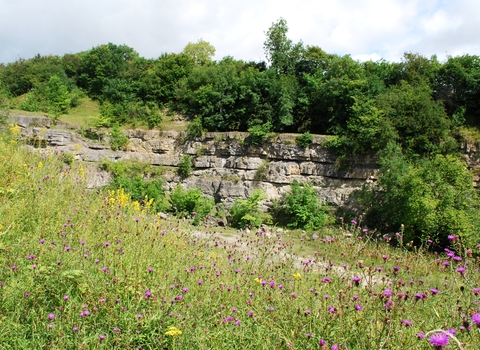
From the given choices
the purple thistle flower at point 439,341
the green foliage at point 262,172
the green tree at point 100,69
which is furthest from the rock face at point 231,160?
the purple thistle flower at point 439,341

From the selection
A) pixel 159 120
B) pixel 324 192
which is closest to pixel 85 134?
pixel 159 120

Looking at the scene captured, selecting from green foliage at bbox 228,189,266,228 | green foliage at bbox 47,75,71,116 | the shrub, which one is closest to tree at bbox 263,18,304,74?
the shrub

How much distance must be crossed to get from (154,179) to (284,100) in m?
8.23

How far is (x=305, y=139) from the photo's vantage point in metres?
17.4

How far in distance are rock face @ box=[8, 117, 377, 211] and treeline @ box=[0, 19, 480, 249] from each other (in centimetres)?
96

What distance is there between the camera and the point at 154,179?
18984mm

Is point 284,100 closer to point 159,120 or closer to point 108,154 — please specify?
point 159,120

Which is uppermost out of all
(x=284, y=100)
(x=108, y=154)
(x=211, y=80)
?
(x=211, y=80)

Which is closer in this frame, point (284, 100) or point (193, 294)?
point (193, 294)

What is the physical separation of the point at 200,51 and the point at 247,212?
18.5 m

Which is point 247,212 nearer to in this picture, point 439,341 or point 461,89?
point 461,89

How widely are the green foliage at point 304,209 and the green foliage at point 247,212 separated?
136 cm

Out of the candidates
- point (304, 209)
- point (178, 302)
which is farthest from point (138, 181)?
point (178, 302)

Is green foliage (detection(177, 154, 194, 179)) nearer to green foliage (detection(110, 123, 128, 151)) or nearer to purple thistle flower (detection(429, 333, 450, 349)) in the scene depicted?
green foliage (detection(110, 123, 128, 151))
